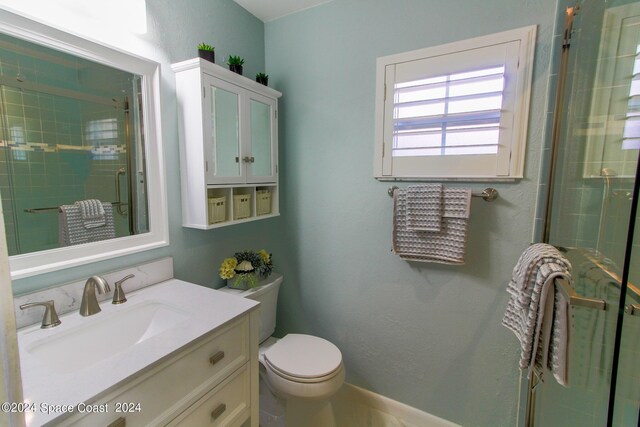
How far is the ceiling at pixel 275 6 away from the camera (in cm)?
174

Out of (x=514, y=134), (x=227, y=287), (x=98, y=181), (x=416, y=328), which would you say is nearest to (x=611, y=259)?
(x=514, y=134)

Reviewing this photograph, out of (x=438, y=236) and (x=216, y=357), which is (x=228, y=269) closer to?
(x=216, y=357)

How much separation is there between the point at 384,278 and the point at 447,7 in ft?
4.62

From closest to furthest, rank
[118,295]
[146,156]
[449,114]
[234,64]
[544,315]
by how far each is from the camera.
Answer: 1. [544,315]
2. [118,295]
3. [146,156]
4. [449,114]
5. [234,64]

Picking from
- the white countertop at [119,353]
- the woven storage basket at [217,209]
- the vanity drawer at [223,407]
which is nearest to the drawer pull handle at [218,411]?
the vanity drawer at [223,407]

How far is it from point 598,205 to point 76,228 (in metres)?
1.90

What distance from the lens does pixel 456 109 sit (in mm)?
1443

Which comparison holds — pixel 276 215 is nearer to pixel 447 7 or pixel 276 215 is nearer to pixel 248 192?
pixel 248 192

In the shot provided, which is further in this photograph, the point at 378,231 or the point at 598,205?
the point at 378,231

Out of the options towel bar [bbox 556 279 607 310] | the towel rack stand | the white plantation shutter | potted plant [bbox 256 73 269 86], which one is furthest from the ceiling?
towel bar [bbox 556 279 607 310]

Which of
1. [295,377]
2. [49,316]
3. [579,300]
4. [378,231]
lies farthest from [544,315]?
[49,316]

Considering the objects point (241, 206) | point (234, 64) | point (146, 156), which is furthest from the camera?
point (241, 206)

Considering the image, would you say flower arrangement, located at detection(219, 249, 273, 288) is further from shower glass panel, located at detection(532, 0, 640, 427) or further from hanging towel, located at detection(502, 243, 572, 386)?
shower glass panel, located at detection(532, 0, 640, 427)

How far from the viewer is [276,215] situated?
1.93 m
